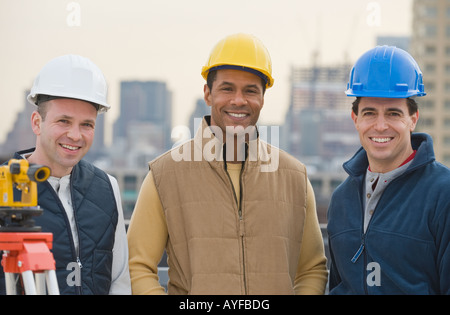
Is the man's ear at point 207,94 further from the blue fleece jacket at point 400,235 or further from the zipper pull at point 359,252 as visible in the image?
the zipper pull at point 359,252

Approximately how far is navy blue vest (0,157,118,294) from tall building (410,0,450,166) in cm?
14853

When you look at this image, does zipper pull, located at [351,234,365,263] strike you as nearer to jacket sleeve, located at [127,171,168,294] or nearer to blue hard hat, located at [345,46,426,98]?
blue hard hat, located at [345,46,426,98]

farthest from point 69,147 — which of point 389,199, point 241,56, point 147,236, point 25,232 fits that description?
point 389,199

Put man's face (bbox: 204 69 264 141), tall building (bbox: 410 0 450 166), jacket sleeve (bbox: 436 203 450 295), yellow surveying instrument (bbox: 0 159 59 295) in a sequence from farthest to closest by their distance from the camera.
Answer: tall building (bbox: 410 0 450 166)
man's face (bbox: 204 69 264 141)
jacket sleeve (bbox: 436 203 450 295)
yellow surveying instrument (bbox: 0 159 59 295)

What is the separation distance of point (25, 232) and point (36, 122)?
1180mm

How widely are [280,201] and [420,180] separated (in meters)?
1.04

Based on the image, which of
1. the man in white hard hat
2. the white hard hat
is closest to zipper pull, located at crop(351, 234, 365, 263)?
the man in white hard hat

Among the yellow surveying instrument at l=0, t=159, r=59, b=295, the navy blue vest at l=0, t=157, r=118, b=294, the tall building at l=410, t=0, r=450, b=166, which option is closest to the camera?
the yellow surveying instrument at l=0, t=159, r=59, b=295

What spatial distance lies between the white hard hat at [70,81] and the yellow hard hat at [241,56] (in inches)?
33.8

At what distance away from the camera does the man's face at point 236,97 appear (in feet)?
16.8

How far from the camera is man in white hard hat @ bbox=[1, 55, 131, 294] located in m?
4.77

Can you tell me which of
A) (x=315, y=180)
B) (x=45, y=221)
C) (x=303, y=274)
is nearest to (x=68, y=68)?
(x=45, y=221)
